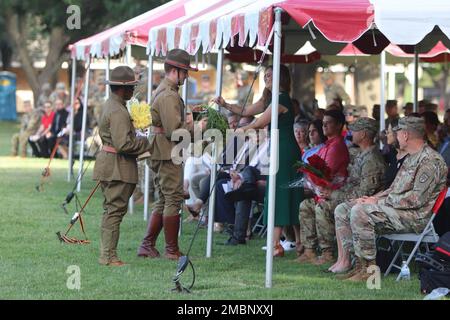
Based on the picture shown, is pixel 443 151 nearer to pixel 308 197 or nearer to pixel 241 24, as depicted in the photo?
pixel 308 197

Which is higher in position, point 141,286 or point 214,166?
point 214,166

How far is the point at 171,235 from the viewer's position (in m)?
10.3

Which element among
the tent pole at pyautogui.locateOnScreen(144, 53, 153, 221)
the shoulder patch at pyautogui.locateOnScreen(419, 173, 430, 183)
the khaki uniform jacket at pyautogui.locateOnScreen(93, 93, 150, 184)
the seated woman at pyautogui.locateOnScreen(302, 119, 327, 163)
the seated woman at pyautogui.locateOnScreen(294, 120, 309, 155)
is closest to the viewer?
the shoulder patch at pyautogui.locateOnScreen(419, 173, 430, 183)

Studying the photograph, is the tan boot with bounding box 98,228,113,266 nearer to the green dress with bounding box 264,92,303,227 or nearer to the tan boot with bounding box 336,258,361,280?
the green dress with bounding box 264,92,303,227

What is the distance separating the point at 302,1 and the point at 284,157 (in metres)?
2.30

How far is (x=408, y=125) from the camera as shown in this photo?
905 centimetres

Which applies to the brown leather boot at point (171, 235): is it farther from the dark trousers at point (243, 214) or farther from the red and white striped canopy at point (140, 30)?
the red and white striped canopy at point (140, 30)

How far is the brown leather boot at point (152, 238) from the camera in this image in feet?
34.5

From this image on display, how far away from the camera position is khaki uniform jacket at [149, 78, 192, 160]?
9867mm

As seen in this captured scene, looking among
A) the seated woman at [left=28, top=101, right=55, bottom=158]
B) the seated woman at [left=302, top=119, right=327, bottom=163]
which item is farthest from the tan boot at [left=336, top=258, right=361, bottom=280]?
the seated woman at [left=28, top=101, right=55, bottom=158]

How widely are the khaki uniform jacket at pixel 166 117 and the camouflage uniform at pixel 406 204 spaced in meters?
1.90

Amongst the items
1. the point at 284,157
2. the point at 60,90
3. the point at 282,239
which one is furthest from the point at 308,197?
the point at 60,90

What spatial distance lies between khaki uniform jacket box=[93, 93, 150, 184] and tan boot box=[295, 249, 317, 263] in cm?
189

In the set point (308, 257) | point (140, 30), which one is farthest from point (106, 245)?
point (140, 30)
